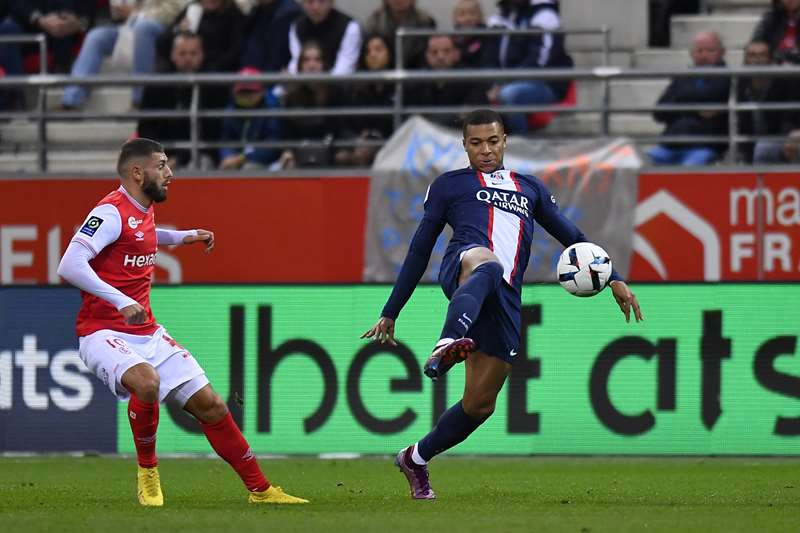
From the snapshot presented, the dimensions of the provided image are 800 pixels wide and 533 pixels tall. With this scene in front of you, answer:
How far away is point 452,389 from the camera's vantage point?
13.0 meters

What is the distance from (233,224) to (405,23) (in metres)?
2.60

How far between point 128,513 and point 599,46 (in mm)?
9897

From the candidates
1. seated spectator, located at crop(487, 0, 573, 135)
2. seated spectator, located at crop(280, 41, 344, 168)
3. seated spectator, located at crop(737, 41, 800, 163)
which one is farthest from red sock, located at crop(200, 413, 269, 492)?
seated spectator, located at crop(737, 41, 800, 163)

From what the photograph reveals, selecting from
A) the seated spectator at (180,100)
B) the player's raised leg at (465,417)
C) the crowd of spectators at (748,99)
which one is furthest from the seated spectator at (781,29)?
the player's raised leg at (465,417)

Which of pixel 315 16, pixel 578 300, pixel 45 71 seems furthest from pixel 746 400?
pixel 45 71

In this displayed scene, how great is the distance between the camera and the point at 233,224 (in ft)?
51.7

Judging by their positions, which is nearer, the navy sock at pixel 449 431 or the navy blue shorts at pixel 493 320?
the navy blue shorts at pixel 493 320

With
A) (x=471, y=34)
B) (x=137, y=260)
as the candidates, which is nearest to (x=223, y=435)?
(x=137, y=260)

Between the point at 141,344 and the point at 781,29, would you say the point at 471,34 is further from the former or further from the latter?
the point at 141,344

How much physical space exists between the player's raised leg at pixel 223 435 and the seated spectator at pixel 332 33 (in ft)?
24.5

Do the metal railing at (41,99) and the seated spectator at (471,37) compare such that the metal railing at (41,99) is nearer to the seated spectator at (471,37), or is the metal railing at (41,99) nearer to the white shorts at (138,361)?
the seated spectator at (471,37)

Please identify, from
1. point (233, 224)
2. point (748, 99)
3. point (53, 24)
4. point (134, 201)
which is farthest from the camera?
point (53, 24)

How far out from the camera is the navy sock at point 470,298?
8.13m

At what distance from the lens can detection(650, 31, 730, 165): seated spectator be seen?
15031 mm
